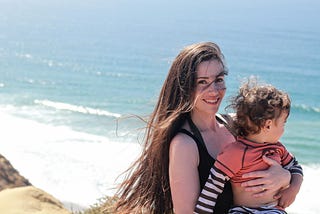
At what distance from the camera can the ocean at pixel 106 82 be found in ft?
71.2

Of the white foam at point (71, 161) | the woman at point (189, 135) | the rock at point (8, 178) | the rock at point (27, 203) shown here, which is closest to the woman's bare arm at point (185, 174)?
the woman at point (189, 135)

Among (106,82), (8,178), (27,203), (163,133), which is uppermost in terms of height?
(163,133)

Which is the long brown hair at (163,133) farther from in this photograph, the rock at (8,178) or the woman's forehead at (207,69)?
the rock at (8,178)

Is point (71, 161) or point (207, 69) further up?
point (207, 69)

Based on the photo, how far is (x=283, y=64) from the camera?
5459 centimetres

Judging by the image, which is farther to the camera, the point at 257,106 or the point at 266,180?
the point at 266,180

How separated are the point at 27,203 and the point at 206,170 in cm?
405

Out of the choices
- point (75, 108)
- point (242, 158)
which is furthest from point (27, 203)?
point (75, 108)

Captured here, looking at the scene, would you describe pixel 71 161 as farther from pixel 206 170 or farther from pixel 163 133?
pixel 206 170

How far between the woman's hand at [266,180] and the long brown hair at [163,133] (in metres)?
0.62

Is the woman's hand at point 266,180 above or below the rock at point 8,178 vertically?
above

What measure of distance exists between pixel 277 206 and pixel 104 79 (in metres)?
42.8

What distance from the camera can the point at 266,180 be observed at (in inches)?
154

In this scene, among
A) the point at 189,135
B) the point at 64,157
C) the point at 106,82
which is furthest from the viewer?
the point at 106,82
